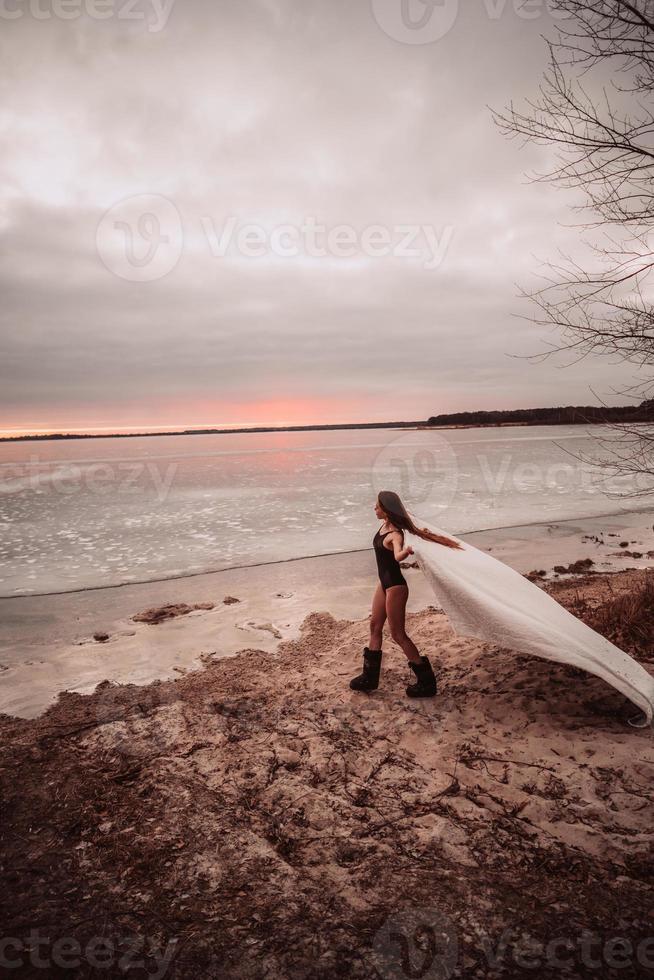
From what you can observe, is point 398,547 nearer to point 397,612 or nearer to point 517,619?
point 397,612

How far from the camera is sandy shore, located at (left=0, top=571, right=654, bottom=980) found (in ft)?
7.35

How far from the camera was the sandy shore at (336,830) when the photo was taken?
7.35ft

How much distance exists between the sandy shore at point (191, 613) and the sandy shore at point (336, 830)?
0.76 meters

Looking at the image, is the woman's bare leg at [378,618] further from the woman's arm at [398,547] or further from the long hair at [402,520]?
the long hair at [402,520]

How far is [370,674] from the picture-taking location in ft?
15.2

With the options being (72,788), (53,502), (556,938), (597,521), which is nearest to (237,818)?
(72,788)

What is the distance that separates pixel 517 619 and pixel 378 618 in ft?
4.16

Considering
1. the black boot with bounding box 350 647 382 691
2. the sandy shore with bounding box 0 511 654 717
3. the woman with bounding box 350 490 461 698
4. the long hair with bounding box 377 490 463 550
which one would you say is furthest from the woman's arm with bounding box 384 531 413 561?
the sandy shore with bounding box 0 511 654 717

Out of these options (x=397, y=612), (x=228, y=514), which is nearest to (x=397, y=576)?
(x=397, y=612)

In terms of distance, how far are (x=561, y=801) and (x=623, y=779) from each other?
49cm

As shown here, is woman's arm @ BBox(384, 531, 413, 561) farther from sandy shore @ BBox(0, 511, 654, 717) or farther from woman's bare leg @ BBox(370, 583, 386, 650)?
sandy shore @ BBox(0, 511, 654, 717)

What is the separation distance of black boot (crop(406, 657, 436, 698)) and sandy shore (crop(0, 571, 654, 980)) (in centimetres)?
12

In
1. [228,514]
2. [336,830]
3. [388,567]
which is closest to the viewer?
[336,830]

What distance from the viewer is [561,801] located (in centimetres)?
311
